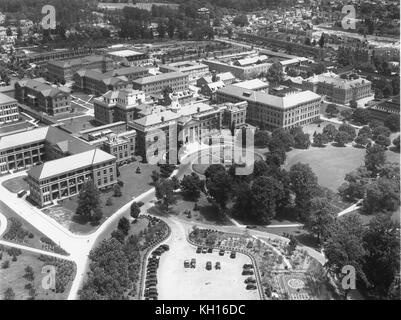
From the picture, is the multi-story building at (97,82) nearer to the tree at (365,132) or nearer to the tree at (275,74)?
the tree at (275,74)

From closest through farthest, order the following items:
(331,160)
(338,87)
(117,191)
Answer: (117,191), (331,160), (338,87)

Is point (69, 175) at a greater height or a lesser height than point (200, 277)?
greater

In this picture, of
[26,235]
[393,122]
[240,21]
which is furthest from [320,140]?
[240,21]

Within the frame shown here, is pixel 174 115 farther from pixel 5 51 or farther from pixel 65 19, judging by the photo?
pixel 65 19

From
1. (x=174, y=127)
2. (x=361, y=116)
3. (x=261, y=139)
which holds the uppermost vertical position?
(x=174, y=127)

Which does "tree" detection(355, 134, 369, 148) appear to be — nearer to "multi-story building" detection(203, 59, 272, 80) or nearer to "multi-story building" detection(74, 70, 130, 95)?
"multi-story building" detection(203, 59, 272, 80)

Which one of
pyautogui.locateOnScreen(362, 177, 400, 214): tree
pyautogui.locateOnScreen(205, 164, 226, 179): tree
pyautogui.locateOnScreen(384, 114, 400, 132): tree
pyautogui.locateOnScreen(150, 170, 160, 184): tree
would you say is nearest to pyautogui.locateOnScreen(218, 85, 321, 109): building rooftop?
pyautogui.locateOnScreen(384, 114, 400, 132): tree

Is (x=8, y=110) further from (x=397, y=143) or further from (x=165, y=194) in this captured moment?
(x=397, y=143)
